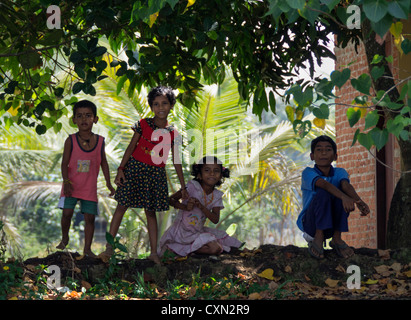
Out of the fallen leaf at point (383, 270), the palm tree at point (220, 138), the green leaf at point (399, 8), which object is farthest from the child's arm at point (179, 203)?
the palm tree at point (220, 138)

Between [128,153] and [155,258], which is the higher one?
[128,153]

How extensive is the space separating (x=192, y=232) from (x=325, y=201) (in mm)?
1240

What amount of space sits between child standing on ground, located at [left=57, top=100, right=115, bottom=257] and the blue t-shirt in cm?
168

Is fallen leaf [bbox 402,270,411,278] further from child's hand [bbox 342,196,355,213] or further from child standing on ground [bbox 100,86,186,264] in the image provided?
child standing on ground [bbox 100,86,186,264]

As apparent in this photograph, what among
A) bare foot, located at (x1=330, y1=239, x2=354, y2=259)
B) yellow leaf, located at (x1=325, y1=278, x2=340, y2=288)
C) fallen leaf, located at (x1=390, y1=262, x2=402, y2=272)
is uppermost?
bare foot, located at (x1=330, y1=239, x2=354, y2=259)

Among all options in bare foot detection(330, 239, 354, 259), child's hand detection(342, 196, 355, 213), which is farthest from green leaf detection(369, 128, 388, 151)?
bare foot detection(330, 239, 354, 259)

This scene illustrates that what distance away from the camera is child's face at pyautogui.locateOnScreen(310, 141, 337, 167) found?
5523mm

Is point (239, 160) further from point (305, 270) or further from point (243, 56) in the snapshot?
point (305, 270)

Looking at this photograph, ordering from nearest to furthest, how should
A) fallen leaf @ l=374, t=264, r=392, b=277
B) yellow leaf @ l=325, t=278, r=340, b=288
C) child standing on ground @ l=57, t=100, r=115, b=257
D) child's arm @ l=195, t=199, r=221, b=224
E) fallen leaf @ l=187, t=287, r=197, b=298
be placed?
fallen leaf @ l=187, t=287, r=197, b=298 < yellow leaf @ l=325, t=278, r=340, b=288 < fallen leaf @ l=374, t=264, r=392, b=277 < child standing on ground @ l=57, t=100, r=115, b=257 < child's arm @ l=195, t=199, r=221, b=224

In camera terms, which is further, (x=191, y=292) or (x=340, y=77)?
(x=191, y=292)

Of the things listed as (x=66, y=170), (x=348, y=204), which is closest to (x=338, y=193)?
(x=348, y=204)

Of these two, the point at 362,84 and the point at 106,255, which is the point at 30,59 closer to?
the point at 106,255

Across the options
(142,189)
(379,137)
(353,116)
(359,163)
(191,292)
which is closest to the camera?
(379,137)

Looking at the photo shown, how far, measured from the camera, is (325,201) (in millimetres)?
5254
